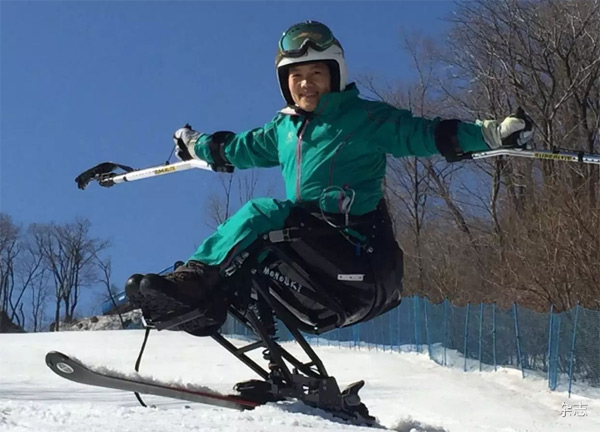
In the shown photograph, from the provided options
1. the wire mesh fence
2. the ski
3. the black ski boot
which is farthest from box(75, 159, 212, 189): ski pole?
the wire mesh fence

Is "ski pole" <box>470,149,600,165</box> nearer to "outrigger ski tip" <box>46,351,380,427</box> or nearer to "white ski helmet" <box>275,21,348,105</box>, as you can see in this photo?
"white ski helmet" <box>275,21,348,105</box>

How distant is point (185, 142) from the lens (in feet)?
14.4

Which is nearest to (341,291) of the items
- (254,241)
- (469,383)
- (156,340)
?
(254,241)

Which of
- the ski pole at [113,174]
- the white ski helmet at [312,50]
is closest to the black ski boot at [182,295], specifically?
the white ski helmet at [312,50]

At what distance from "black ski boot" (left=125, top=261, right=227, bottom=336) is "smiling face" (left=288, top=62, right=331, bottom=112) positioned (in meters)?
0.99

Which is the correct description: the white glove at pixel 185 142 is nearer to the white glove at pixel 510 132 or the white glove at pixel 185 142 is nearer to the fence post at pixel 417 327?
the white glove at pixel 510 132

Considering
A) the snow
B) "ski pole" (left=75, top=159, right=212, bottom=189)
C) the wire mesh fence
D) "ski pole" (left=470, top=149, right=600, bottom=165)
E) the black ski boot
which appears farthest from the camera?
the wire mesh fence

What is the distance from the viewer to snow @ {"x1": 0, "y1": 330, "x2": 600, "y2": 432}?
8.38 ft

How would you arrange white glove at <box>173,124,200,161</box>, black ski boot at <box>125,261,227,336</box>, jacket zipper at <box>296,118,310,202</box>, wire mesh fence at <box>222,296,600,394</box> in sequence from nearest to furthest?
1. black ski boot at <box>125,261,227,336</box>
2. jacket zipper at <box>296,118,310,202</box>
3. white glove at <box>173,124,200,161</box>
4. wire mesh fence at <box>222,296,600,394</box>

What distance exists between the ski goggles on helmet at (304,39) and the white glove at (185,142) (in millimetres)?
849

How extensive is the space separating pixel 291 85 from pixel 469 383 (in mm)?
8974

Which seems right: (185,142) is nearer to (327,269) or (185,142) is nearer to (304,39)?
(304,39)

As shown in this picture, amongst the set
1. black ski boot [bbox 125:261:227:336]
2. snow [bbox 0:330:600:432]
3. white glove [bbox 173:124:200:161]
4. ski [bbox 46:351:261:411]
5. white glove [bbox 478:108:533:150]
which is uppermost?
white glove [bbox 173:124:200:161]

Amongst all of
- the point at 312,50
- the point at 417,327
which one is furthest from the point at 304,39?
the point at 417,327
